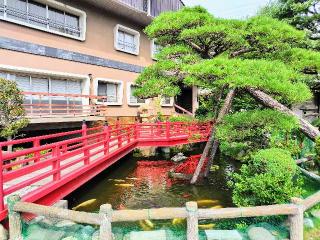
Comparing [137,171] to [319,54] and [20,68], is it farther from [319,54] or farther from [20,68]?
[319,54]

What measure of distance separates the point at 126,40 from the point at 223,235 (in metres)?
17.0

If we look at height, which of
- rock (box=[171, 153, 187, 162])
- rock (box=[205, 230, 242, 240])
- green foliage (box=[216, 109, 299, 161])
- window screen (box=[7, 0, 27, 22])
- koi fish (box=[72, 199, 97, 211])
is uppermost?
window screen (box=[7, 0, 27, 22])

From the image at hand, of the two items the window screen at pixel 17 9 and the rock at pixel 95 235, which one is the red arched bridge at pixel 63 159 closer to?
the rock at pixel 95 235

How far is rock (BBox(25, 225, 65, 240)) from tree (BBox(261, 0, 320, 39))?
19002mm

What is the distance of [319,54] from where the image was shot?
10.8 metres

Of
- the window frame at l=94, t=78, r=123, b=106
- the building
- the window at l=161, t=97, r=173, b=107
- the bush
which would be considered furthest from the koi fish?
the window at l=161, t=97, r=173, b=107

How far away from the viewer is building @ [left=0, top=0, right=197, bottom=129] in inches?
536

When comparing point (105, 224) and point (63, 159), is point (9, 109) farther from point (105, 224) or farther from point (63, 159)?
point (105, 224)

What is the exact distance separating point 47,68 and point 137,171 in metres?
6.90

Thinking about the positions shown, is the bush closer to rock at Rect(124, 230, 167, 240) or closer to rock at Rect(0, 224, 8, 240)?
rock at Rect(124, 230, 167, 240)

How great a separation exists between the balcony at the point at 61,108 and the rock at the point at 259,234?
9.59 m

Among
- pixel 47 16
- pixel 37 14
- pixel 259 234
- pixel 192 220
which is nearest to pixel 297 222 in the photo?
pixel 259 234

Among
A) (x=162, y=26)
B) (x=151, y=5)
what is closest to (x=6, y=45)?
(x=162, y=26)

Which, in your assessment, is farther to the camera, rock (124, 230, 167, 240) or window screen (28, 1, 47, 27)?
window screen (28, 1, 47, 27)
